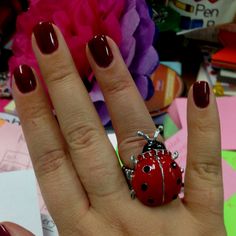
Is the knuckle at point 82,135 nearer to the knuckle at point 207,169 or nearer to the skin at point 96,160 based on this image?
the skin at point 96,160

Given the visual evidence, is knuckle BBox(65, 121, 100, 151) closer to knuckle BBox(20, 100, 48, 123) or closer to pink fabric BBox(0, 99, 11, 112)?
knuckle BBox(20, 100, 48, 123)

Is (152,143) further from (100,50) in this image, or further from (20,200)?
(20,200)

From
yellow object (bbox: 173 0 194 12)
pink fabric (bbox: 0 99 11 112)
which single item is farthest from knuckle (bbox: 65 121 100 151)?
yellow object (bbox: 173 0 194 12)

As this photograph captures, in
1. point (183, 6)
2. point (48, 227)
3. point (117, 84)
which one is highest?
point (117, 84)

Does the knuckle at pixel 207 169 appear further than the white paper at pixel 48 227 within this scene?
No

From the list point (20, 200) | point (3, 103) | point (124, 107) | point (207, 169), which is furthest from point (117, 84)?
point (3, 103)

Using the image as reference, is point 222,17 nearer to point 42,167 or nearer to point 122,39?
point 122,39

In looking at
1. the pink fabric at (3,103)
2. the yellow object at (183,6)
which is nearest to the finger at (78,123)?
the pink fabric at (3,103)
